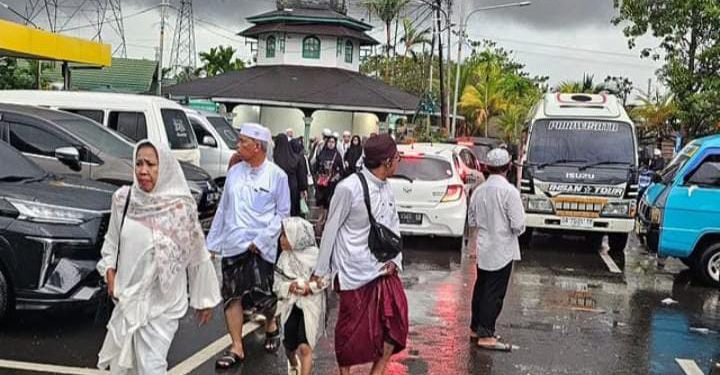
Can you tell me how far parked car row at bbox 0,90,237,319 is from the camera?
6.88 metres

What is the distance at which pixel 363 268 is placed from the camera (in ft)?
17.4

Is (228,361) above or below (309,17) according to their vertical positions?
below

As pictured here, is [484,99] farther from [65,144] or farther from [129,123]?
[65,144]

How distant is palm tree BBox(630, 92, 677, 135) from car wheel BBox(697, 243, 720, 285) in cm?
2913

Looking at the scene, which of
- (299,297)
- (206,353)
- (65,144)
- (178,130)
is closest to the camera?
(299,297)

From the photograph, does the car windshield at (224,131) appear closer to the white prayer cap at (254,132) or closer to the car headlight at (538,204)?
the car headlight at (538,204)

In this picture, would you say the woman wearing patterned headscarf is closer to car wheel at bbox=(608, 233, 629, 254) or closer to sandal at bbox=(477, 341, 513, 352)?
sandal at bbox=(477, 341, 513, 352)

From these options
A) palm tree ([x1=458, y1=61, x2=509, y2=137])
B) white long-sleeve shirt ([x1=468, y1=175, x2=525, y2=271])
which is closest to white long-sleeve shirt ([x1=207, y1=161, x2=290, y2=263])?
white long-sleeve shirt ([x1=468, y1=175, x2=525, y2=271])

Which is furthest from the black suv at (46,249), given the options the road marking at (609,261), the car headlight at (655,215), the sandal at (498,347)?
the road marking at (609,261)

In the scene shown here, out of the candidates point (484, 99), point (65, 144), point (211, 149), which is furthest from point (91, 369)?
point (484, 99)

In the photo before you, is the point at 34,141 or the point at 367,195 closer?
the point at 367,195

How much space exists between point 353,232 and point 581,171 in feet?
29.1

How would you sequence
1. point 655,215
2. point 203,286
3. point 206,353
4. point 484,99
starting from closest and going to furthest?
point 203,286 → point 206,353 → point 655,215 → point 484,99

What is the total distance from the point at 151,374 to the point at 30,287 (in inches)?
106
